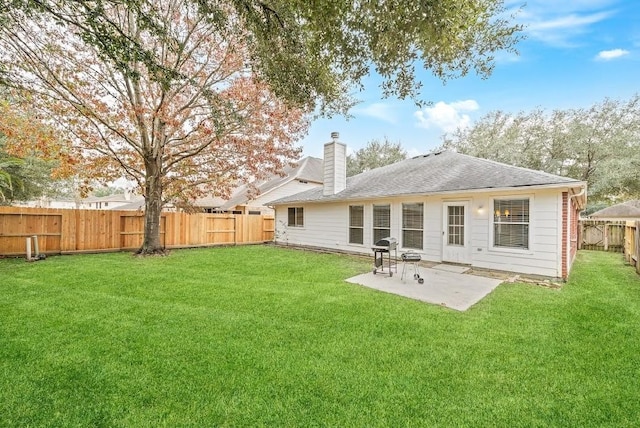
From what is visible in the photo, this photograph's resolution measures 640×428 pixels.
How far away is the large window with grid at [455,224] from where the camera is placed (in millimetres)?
8703

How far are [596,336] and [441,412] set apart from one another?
312cm

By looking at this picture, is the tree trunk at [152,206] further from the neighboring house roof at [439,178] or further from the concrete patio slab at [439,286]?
the concrete patio slab at [439,286]

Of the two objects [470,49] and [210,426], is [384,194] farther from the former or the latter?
[210,426]

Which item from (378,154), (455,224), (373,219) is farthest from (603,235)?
(378,154)

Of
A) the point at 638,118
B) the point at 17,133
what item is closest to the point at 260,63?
the point at 17,133

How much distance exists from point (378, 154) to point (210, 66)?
21.4 metres

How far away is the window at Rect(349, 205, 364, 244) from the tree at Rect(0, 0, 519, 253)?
13.2ft

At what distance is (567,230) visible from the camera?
22.9 feet

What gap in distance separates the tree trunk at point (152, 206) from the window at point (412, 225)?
927 centimetres

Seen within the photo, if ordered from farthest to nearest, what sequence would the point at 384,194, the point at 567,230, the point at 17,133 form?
1. the point at 384,194
2. the point at 17,133
3. the point at 567,230

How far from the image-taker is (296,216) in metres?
15.0

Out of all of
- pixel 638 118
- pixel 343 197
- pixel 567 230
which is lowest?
pixel 567 230

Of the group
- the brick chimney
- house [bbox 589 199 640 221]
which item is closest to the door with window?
the brick chimney

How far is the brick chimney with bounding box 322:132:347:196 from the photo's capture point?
12.7 meters
